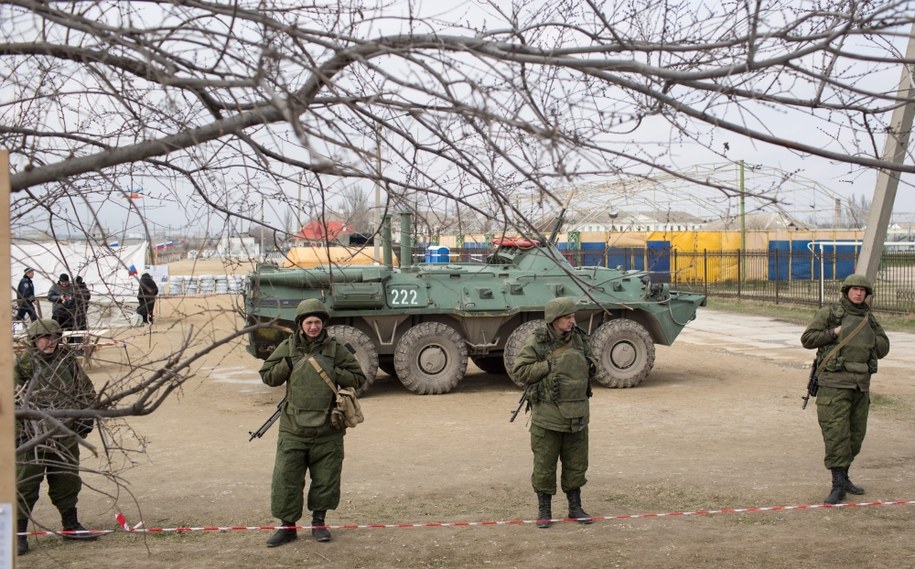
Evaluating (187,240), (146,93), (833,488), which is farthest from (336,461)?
(833,488)

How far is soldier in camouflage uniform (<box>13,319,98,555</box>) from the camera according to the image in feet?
14.6

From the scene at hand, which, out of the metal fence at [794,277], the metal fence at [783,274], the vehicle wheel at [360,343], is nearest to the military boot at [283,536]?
the vehicle wheel at [360,343]

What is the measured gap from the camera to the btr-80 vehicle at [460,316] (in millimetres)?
12055

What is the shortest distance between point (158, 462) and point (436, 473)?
8.37 feet

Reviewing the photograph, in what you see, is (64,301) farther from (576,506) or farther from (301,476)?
(576,506)

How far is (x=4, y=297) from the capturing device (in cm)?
273

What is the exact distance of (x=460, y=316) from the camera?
12.4 meters

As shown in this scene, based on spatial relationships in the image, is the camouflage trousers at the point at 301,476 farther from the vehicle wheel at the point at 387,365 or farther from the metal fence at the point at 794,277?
the metal fence at the point at 794,277

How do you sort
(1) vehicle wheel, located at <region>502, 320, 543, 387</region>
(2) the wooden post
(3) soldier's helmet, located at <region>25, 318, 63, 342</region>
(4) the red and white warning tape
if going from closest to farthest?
(2) the wooden post < (3) soldier's helmet, located at <region>25, 318, 63, 342</region> < (4) the red and white warning tape < (1) vehicle wheel, located at <region>502, 320, 543, 387</region>

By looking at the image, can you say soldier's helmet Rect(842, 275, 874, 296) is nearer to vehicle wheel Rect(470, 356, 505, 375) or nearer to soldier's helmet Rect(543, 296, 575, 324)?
soldier's helmet Rect(543, 296, 575, 324)

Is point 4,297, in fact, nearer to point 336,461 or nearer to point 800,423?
point 336,461

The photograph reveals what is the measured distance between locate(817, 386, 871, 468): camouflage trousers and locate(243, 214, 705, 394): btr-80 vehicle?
489 centimetres

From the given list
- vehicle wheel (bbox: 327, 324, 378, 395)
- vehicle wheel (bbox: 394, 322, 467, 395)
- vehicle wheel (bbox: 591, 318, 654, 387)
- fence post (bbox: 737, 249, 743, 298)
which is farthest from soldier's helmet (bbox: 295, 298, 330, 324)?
fence post (bbox: 737, 249, 743, 298)

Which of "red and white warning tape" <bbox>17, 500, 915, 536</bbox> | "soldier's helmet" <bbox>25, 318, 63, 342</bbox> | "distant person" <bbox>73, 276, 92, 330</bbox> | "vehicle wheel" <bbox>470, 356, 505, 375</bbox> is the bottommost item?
"red and white warning tape" <bbox>17, 500, 915, 536</bbox>
